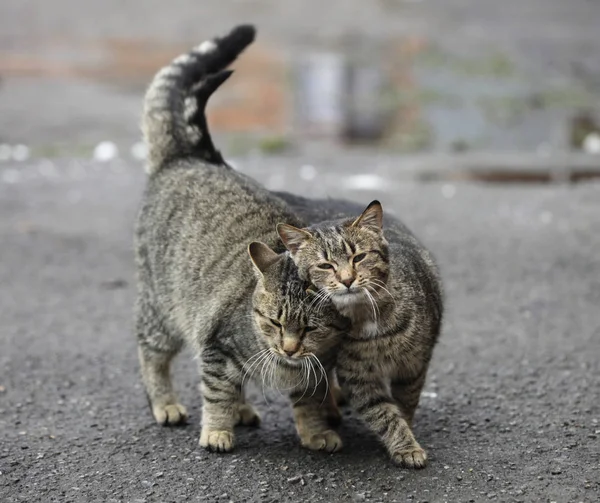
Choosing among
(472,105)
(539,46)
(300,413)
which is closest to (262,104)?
(472,105)

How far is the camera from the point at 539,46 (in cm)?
1605

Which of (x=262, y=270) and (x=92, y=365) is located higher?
(x=262, y=270)

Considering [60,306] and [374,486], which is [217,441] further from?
[60,306]

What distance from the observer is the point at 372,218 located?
409 cm

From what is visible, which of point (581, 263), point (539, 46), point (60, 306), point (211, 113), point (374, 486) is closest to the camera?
point (374, 486)

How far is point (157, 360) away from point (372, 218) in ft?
5.03

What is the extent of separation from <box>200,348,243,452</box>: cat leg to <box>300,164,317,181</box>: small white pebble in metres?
5.95

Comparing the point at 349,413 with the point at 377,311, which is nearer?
the point at 377,311

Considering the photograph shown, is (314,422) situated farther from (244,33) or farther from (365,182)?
(365,182)

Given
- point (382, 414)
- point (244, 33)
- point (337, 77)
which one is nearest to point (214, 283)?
point (382, 414)

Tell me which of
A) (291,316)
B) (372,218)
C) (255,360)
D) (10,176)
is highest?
(372,218)

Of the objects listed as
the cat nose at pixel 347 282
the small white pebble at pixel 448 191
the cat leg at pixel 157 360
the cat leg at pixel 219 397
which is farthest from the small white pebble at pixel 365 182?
the cat nose at pixel 347 282

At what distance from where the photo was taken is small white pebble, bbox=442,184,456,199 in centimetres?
970

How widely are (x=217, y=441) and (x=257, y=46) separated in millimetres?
12916
